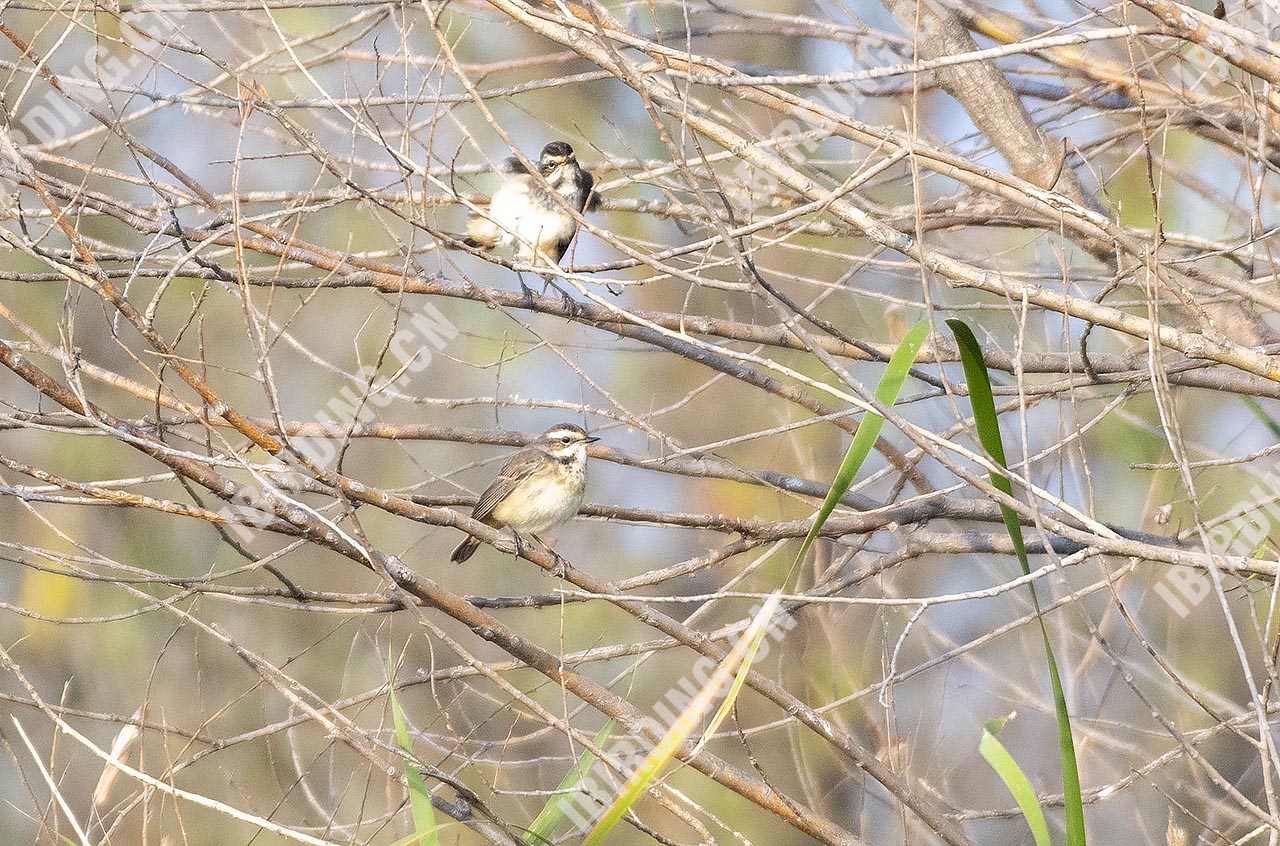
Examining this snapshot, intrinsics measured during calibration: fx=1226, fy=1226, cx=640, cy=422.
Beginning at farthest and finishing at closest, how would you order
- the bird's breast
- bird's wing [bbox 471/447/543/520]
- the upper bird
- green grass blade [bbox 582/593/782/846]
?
1. the upper bird
2. bird's wing [bbox 471/447/543/520]
3. the bird's breast
4. green grass blade [bbox 582/593/782/846]

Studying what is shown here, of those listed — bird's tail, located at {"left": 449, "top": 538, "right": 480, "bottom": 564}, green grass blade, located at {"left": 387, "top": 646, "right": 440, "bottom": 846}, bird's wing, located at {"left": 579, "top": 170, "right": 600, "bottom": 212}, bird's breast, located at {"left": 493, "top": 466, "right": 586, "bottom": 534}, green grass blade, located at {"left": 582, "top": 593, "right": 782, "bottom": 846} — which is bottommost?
green grass blade, located at {"left": 387, "top": 646, "right": 440, "bottom": 846}

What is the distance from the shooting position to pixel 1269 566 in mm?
2984

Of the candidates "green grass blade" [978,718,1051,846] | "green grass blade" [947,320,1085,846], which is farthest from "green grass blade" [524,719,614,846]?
"green grass blade" [947,320,1085,846]

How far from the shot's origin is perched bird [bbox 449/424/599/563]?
21.0 ft

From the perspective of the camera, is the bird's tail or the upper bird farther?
the upper bird

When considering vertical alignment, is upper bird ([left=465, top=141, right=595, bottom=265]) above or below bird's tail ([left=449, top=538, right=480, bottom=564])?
above

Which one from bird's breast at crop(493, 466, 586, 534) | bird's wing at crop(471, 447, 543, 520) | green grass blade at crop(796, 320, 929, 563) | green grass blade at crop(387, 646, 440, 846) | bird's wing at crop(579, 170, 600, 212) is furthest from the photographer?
bird's wing at crop(471, 447, 543, 520)

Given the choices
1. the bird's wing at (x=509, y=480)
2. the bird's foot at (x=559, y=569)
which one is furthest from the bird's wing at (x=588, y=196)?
the bird's foot at (x=559, y=569)

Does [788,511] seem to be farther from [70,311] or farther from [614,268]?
[70,311]

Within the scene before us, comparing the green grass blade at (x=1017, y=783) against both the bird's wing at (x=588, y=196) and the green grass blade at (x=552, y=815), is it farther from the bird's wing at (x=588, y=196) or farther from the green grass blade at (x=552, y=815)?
the bird's wing at (x=588, y=196)

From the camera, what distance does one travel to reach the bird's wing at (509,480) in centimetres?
652

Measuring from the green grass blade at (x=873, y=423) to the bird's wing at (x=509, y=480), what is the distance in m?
4.17

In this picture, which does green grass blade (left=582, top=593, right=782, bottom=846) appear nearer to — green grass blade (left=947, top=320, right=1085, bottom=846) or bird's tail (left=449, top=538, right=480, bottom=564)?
green grass blade (left=947, top=320, right=1085, bottom=846)

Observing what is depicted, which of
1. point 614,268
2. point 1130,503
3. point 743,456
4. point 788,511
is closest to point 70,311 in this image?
point 614,268
